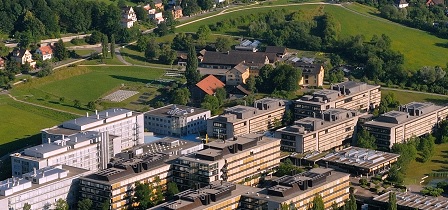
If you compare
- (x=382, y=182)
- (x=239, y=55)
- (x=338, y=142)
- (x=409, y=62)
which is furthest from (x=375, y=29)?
(x=382, y=182)

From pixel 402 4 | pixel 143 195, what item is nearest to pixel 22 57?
pixel 143 195

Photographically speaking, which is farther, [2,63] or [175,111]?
[2,63]

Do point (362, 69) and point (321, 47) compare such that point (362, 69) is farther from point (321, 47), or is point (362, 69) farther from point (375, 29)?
point (375, 29)

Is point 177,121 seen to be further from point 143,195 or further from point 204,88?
point 143,195

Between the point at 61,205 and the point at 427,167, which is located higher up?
the point at 61,205

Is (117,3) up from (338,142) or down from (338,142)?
up

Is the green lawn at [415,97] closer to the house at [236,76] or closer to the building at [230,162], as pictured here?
the house at [236,76]
